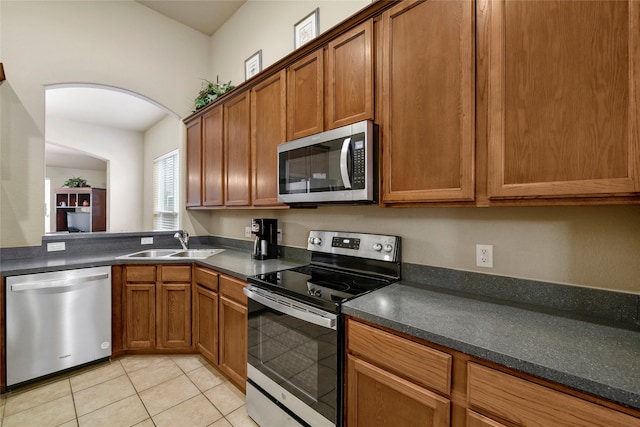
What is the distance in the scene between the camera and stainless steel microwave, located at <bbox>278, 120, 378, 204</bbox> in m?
1.55

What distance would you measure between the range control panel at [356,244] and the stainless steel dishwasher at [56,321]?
182 cm

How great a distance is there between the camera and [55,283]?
7.14ft

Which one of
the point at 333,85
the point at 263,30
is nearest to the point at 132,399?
the point at 333,85

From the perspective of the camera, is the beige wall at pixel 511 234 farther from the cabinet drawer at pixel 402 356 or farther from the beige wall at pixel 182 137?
the cabinet drawer at pixel 402 356

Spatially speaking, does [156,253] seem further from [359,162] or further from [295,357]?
[359,162]

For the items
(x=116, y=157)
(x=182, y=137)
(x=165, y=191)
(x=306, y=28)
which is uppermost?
(x=306, y=28)

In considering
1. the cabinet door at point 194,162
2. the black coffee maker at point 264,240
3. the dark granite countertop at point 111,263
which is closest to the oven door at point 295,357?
the dark granite countertop at point 111,263

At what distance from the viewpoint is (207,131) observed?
304 cm

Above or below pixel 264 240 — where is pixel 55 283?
below

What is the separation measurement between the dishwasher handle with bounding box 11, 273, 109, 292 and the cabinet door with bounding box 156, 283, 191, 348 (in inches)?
19.0

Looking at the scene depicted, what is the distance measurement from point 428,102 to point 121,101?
5010mm

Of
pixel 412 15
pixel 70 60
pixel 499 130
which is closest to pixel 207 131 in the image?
pixel 70 60

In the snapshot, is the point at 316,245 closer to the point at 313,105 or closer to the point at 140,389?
the point at 313,105

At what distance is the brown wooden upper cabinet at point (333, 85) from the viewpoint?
5.26 feet
